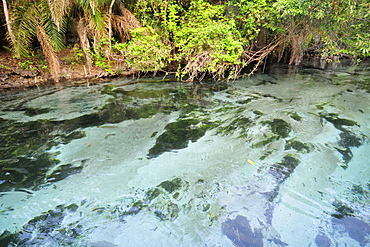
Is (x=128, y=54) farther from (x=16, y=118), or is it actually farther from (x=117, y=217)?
(x=117, y=217)

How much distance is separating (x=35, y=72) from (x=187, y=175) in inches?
336

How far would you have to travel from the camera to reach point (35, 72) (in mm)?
8453

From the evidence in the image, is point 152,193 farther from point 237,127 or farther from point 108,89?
point 108,89

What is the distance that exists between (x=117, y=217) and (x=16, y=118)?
4335 mm

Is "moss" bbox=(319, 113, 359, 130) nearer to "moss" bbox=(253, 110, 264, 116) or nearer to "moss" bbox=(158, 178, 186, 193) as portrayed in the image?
"moss" bbox=(253, 110, 264, 116)

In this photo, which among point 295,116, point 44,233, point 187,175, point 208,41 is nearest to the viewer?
point 44,233

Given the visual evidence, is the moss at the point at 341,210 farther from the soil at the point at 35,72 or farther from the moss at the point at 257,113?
the soil at the point at 35,72

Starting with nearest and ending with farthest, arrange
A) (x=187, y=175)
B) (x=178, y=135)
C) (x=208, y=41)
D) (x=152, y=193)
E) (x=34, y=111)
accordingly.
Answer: (x=152, y=193) < (x=187, y=175) < (x=178, y=135) < (x=34, y=111) < (x=208, y=41)

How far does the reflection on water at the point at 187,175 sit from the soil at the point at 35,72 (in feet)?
10.4

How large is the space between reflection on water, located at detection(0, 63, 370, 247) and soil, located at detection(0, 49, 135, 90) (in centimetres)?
318

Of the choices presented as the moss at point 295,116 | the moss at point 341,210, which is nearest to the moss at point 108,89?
the moss at point 295,116

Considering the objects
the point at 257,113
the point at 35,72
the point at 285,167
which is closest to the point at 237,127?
the point at 257,113

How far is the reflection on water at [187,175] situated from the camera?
211 cm

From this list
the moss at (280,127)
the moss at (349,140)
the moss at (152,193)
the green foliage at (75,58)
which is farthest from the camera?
the green foliage at (75,58)
